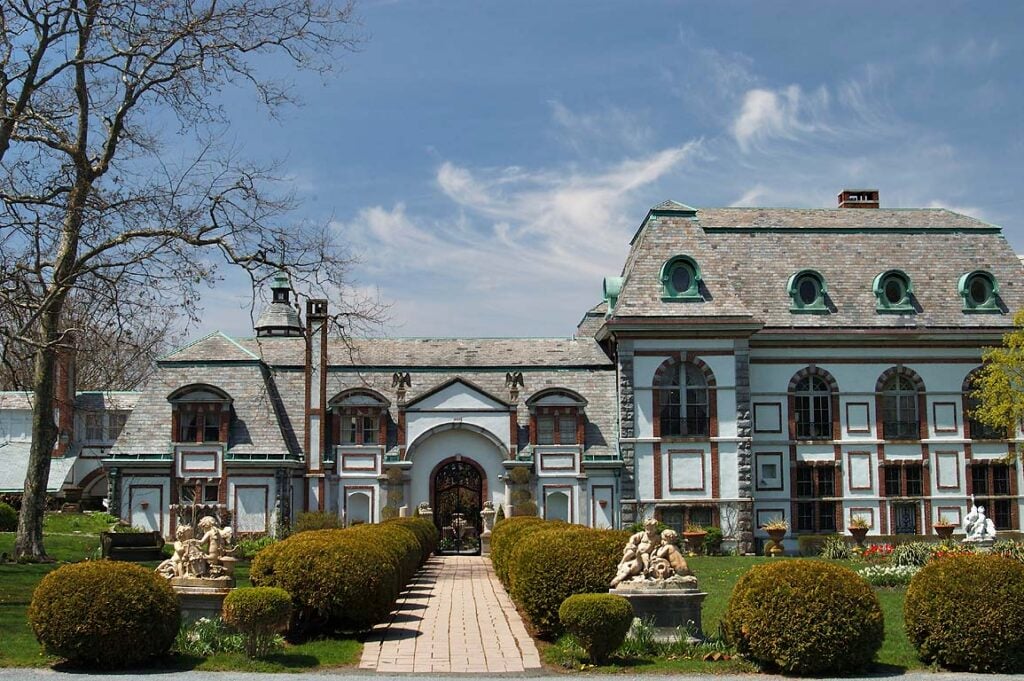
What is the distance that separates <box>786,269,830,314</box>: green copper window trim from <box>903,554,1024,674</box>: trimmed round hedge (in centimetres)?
2599

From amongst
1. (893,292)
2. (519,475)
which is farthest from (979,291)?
(519,475)

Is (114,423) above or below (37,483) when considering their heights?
above

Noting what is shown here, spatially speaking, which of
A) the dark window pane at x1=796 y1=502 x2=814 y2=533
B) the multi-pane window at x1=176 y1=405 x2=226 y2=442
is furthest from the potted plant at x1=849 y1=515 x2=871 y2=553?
the multi-pane window at x1=176 y1=405 x2=226 y2=442

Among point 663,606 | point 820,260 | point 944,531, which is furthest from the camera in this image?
point 820,260

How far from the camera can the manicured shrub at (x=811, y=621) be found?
1437cm

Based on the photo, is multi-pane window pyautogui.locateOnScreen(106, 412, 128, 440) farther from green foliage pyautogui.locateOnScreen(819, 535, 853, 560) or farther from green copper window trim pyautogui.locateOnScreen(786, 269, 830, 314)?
green foliage pyautogui.locateOnScreen(819, 535, 853, 560)

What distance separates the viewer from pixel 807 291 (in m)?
41.2

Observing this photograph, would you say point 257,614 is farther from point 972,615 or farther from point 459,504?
point 459,504

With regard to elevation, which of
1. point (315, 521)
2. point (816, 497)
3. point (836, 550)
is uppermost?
point (816, 497)

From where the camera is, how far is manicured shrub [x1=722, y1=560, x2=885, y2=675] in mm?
14367

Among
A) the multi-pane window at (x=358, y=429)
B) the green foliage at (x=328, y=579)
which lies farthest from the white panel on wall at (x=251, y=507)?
the green foliage at (x=328, y=579)

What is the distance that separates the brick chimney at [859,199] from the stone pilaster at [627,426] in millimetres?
14567

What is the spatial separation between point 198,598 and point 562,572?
5.30 metres

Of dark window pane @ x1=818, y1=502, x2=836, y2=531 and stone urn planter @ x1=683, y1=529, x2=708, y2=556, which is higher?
dark window pane @ x1=818, y1=502, x2=836, y2=531
